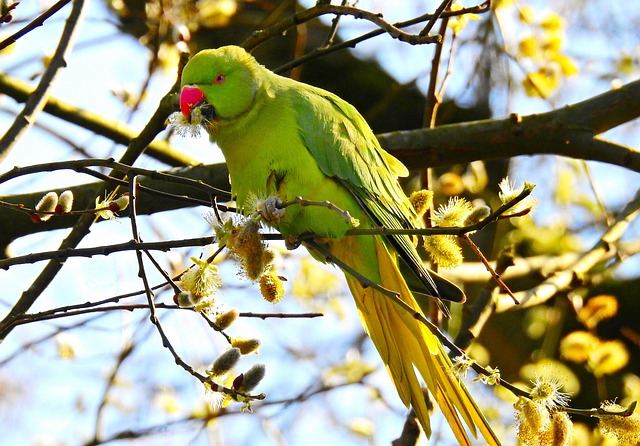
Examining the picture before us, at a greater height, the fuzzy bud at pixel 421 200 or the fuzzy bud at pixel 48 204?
the fuzzy bud at pixel 48 204

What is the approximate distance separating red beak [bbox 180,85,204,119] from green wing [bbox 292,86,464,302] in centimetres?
34

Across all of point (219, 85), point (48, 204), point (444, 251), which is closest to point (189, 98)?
point (219, 85)

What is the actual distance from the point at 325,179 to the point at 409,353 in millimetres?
647

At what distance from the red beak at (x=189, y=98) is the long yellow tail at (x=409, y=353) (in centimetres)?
71

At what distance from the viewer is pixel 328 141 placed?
2586mm

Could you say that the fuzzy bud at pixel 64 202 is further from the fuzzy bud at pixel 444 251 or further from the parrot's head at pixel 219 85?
the fuzzy bud at pixel 444 251

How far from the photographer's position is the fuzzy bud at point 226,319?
1.93 meters

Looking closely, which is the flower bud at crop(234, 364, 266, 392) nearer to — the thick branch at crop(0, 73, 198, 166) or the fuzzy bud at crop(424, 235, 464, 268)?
the fuzzy bud at crop(424, 235, 464, 268)

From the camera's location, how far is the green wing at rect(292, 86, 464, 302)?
8.28ft

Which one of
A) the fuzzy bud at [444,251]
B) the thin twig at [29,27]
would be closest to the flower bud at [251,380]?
the fuzzy bud at [444,251]

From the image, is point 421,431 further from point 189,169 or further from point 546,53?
point 546,53

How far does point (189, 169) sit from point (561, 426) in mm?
1781

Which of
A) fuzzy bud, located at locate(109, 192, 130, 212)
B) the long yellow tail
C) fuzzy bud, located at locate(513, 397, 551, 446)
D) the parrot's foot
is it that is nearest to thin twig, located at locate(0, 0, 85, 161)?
fuzzy bud, located at locate(109, 192, 130, 212)

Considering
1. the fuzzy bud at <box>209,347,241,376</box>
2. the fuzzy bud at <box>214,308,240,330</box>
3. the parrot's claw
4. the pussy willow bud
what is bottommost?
the fuzzy bud at <box>209,347,241,376</box>
